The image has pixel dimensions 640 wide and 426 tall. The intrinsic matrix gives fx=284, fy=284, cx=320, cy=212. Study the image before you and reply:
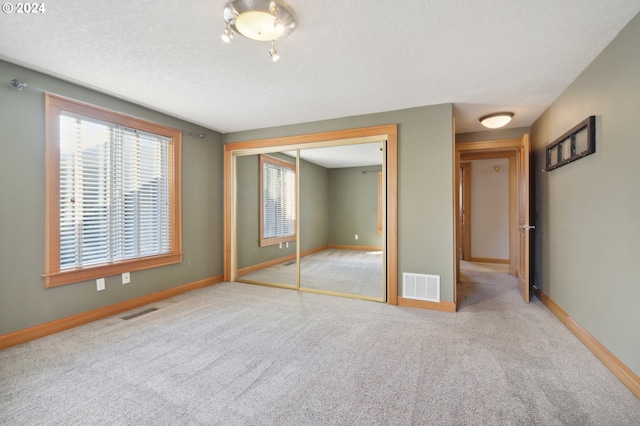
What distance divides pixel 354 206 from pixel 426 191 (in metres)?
2.55

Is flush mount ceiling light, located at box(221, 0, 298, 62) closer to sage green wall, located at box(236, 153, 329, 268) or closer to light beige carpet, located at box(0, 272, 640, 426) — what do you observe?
light beige carpet, located at box(0, 272, 640, 426)

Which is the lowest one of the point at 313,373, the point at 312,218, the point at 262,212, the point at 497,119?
the point at 313,373

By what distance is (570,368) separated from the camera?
6.66 ft

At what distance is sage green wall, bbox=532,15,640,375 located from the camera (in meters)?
1.82

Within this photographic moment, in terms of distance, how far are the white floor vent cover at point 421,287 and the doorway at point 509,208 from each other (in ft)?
2.22

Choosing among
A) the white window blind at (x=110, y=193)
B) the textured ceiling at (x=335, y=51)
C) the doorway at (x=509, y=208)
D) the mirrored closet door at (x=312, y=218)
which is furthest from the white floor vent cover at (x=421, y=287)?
the white window blind at (x=110, y=193)

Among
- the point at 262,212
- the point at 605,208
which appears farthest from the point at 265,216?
the point at 605,208

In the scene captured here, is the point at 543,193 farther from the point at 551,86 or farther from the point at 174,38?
the point at 174,38

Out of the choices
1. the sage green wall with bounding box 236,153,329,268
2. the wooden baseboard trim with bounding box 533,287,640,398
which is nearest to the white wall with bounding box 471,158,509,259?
the wooden baseboard trim with bounding box 533,287,640,398

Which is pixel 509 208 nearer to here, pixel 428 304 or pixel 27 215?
pixel 428 304

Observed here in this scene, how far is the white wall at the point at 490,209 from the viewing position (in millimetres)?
6035

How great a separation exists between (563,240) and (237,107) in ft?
12.6

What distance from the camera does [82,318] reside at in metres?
2.82

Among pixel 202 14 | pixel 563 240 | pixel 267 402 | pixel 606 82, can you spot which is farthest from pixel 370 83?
pixel 267 402
